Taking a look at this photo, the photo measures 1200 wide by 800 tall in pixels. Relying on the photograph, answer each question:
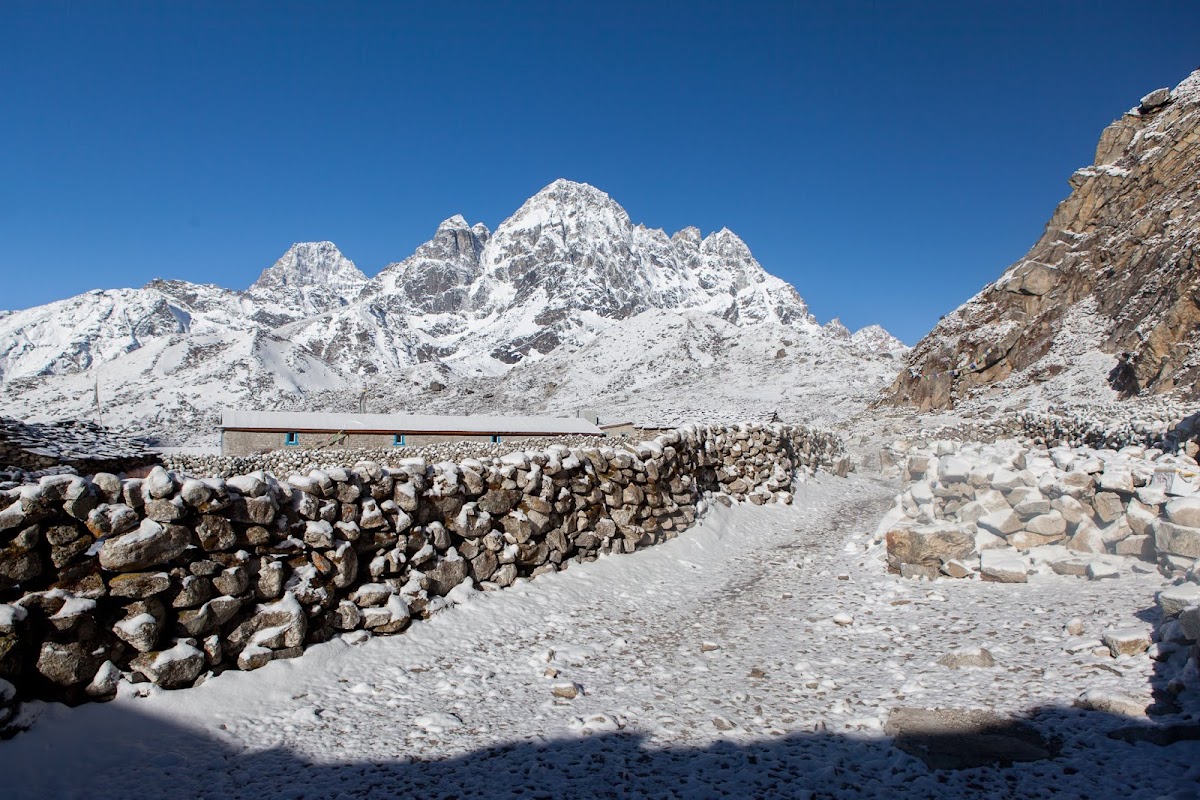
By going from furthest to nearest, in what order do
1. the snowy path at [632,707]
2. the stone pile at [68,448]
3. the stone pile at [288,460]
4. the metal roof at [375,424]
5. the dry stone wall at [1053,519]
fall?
the metal roof at [375,424] < the stone pile at [288,460] < the stone pile at [68,448] < the dry stone wall at [1053,519] < the snowy path at [632,707]

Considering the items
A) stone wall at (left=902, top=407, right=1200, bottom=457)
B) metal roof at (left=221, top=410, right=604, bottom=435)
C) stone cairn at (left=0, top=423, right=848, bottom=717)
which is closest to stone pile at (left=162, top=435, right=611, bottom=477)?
metal roof at (left=221, top=410, right=604, bottom=435)

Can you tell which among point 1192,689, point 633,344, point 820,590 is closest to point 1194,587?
point 1192,689

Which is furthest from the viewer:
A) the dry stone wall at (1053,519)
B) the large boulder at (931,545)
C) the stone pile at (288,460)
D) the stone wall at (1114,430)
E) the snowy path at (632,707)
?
the stone pile at (288,460)

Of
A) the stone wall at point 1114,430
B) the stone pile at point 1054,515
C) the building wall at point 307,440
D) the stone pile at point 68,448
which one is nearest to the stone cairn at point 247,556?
the stone pile at point 1054,515

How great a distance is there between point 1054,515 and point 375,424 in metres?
30.0

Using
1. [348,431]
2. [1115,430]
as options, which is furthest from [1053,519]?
[348,431]

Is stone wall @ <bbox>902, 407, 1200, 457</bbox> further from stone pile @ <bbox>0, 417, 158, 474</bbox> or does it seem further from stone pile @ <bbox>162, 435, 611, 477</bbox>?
stone pile @ <bbox>0, 417, 158, 474</bbox>

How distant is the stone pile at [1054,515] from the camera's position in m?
6.66

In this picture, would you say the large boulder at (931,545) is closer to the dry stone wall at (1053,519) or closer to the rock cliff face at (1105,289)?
the dry stone wall at (1053,519)

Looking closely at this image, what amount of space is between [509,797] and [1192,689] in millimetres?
4394

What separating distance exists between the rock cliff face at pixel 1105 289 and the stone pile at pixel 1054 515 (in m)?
25.5

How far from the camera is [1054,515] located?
7.85m

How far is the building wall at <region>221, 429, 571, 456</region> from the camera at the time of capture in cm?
3069

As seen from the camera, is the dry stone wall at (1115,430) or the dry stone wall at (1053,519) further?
the dry stone wall at (1115,430)
